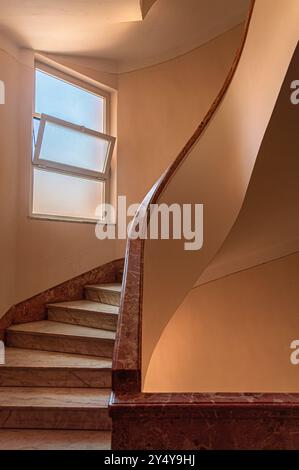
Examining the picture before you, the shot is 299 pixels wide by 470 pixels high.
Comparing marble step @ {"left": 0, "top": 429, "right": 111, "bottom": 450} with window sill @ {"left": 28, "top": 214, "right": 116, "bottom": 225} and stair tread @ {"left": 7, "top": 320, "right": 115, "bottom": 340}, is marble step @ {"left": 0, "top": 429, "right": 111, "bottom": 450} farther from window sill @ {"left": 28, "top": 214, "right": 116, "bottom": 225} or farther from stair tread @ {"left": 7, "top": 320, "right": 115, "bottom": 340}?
window sill @ {"left": 28, "top": 214, "right": 116, "bottom": 225}

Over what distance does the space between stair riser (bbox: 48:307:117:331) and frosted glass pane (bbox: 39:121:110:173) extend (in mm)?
1460

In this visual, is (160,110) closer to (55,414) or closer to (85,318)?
(85,318)

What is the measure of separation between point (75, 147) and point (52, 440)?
105 inches

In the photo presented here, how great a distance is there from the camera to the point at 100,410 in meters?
1.99

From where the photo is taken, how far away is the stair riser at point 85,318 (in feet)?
8.84

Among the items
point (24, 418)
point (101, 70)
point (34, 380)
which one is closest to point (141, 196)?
point (101, 70)

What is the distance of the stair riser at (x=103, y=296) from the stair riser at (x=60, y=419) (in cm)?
112

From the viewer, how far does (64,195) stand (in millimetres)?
3555

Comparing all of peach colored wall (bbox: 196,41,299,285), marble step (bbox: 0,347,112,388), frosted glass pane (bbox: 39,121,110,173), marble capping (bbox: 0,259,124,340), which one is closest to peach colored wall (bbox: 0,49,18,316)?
marble capping (bbox: 0,259,124,340)

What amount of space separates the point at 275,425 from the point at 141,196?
3.05 metres

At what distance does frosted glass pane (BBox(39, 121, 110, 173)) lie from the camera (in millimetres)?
3379

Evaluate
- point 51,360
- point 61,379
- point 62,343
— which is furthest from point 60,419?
point 62,343
